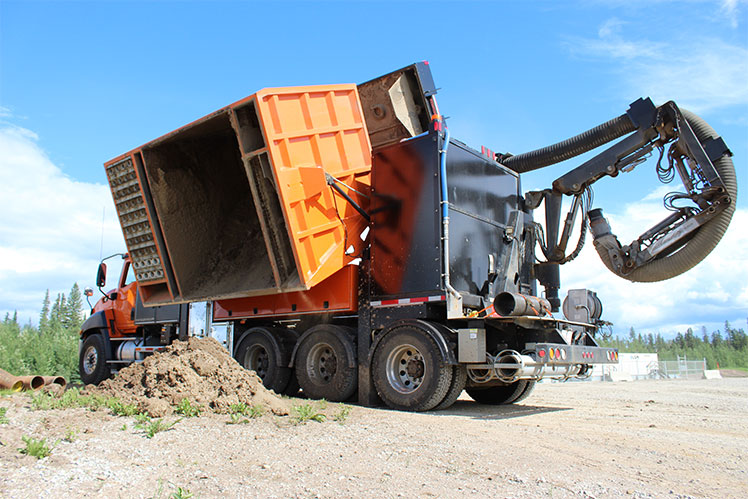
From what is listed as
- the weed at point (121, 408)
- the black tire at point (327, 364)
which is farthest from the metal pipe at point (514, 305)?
the weed at point (121, 408)

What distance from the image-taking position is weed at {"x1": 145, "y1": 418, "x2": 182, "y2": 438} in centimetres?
430

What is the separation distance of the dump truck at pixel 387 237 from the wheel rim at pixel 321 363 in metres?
0.03

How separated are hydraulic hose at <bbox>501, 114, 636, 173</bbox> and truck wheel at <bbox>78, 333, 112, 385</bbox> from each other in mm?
8549

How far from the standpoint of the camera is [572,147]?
837 centimetres

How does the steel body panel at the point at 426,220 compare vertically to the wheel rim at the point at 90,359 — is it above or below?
above

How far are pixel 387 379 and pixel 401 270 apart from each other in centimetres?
131

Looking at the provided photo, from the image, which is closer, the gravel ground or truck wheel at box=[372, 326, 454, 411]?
the gravel ground

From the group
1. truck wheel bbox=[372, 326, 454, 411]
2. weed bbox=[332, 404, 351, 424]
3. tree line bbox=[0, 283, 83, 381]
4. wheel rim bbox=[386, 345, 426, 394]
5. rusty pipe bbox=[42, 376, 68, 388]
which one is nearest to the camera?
weed bbox=[332, 404, 351, 424]

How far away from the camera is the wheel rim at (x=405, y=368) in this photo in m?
6.72

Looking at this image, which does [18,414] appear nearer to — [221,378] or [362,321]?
[221,378]

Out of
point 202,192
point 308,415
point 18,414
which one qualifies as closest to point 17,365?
point 202,192

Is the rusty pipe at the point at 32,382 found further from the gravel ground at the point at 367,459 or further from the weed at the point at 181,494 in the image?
the weed at the point at 181,494

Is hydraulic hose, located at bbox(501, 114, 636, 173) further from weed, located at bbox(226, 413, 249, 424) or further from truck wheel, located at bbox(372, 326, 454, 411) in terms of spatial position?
weed, located at bbox(226, 413, 249, 424)

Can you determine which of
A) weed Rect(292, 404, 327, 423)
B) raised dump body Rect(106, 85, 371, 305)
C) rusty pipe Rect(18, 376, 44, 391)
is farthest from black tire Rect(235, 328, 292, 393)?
weed Rect(292, 404, 327, 423)
